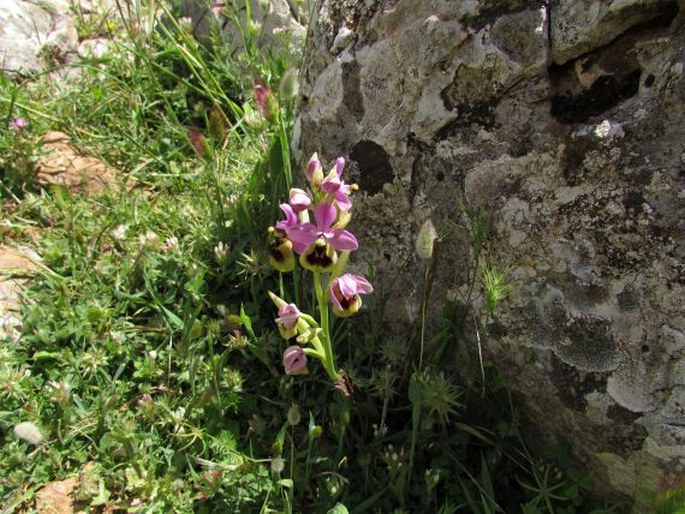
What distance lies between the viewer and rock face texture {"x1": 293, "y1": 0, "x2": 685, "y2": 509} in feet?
5.78

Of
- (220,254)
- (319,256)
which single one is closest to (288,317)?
(319,256)

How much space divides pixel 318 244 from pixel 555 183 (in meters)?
0.67

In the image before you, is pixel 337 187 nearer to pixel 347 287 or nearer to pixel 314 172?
pixel 314 172

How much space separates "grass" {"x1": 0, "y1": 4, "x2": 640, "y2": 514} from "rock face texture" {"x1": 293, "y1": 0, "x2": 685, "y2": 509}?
0.44 feet

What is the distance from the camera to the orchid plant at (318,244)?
1836mm

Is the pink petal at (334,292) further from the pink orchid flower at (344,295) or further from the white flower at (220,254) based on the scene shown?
the white flower at (220,254)

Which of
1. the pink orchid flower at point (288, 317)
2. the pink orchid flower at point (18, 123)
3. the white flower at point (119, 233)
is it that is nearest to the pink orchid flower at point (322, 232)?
the pink orchid flower at point (288, 317)

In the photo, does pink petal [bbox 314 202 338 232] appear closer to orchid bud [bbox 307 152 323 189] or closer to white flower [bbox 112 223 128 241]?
orchid bud [bbox 307 152 323 189]

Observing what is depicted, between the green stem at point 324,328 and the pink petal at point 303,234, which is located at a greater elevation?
the pink petal at point 303,234

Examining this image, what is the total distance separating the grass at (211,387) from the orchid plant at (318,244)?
0.29 m

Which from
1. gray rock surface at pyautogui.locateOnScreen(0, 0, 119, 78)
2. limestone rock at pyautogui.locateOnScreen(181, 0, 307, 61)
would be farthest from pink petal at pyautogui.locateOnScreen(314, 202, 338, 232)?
gray rock surface at pyautogui.locateOnScreen(0, 0, 119, 78)

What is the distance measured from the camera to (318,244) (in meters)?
Answer: 1.84

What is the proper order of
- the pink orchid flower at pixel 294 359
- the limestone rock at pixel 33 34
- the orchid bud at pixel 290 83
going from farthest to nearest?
the limestone rock at pixel 33 34
the orchid bud at pixel 290 83
the pink orchid flower at pixel 294 359

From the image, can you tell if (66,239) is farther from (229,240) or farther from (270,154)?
(270,154)
